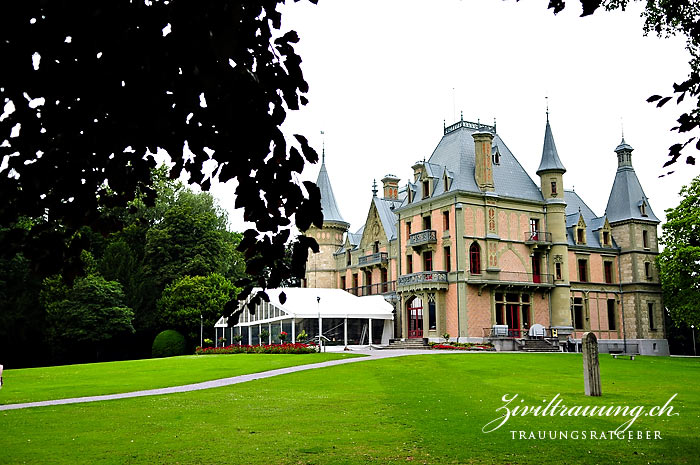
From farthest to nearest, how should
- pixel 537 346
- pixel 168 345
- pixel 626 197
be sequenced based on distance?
pixel 626 197 → pixel 168 345 → pixel 537 346

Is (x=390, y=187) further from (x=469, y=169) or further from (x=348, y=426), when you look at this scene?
(x=348, y=426)

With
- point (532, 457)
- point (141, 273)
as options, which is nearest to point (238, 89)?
point (532, 457)

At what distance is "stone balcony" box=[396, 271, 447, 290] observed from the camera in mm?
39062

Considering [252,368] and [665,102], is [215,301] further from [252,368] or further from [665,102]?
[665,102]

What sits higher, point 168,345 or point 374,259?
point 374,259

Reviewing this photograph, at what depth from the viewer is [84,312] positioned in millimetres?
39781

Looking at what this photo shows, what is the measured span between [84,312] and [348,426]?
33654 mm

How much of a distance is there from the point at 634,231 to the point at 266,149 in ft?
152

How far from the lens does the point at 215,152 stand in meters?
3.72

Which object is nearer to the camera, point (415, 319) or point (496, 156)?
point (415, 319)

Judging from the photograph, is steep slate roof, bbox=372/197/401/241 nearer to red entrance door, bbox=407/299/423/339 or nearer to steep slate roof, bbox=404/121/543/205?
steep slate roof, bbox=404/121/543/205

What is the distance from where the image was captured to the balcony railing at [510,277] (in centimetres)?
3859

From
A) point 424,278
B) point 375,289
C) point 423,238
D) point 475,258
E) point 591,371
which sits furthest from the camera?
point 375,289

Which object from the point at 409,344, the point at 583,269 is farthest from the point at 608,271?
the point at 409,344
